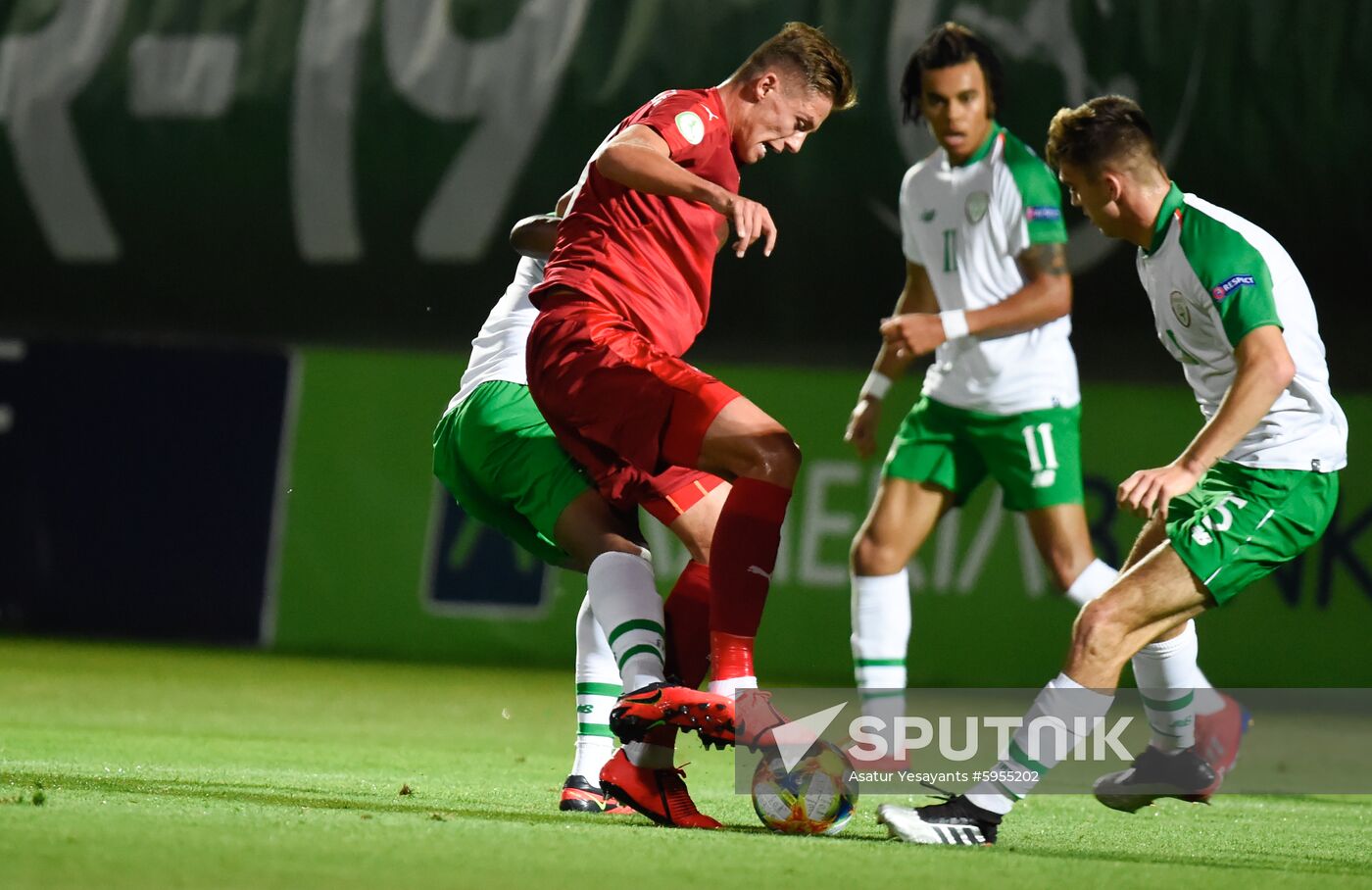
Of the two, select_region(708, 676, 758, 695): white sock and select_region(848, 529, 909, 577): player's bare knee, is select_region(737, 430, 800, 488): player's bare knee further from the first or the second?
select_region(848, 529, 909, 577): player's bare knee

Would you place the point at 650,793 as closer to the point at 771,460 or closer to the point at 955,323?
the point at 771,460

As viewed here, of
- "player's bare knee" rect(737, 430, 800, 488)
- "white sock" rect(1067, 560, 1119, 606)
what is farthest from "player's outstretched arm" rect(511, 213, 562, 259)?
"white sock" rect(1067, 560, 1119, 606)

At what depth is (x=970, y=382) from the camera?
5.79 meters

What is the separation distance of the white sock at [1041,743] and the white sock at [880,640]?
67.8 inches

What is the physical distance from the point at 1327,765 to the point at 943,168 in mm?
2462

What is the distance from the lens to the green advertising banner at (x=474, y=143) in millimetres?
8875

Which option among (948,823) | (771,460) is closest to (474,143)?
(771,460)

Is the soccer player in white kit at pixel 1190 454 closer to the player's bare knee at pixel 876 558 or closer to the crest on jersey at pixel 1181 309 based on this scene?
the crest on jersey at pixel 1181 309

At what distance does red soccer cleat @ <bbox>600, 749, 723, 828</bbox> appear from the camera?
166 inches

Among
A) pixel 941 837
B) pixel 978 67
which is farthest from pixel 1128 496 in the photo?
pixel 978 67

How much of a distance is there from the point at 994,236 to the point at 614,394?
2.55 meters

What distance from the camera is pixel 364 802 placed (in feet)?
14.6

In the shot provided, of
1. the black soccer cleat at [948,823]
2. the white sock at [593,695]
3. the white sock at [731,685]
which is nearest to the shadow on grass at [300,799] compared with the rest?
the black soccer cleat at [948,823]

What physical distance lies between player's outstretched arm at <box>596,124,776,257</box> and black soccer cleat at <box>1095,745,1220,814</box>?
1.79 metres
